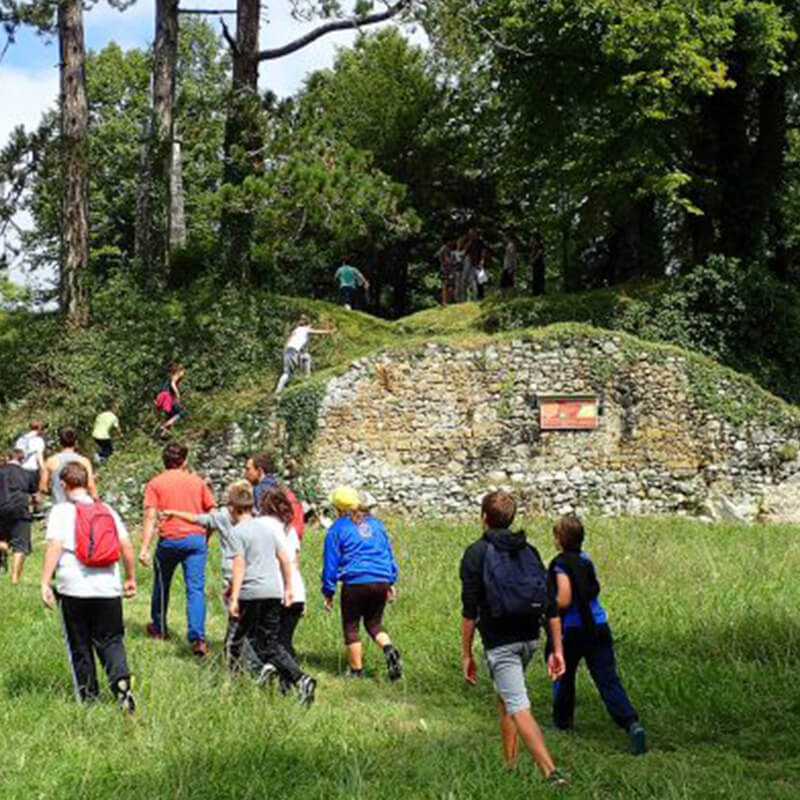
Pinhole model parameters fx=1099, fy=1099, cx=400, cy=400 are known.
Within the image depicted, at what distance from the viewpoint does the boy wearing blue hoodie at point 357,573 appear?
A: 8320 millimetres

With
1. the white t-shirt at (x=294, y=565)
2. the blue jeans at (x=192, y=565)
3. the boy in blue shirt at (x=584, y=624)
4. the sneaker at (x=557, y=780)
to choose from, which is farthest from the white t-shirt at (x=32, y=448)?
the sneaker at (x=557, y=780)

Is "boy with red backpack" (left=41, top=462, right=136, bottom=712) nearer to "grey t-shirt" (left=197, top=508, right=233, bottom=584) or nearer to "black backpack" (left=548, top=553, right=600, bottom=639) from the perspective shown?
"grey t-shirt" (left=197, top=508, right=233, bottom=584)

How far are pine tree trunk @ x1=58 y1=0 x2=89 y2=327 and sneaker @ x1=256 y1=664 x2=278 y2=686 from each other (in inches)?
582

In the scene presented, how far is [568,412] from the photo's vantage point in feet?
58.0

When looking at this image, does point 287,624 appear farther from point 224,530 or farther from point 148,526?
point 148,526

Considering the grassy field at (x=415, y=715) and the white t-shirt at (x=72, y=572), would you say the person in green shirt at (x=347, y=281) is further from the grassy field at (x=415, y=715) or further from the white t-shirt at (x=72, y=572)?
the white t-shirt at (x=72, y=572)

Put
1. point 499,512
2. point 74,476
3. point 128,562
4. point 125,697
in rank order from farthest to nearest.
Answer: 1. point 128,562
2. point 74,476
3. point 125,697
4. point 499,512

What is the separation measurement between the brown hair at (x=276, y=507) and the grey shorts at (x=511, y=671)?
87.5 inches

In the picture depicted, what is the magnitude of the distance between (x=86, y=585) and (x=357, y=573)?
7.57 feet

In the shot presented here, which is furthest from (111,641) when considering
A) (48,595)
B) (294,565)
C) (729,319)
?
(729,319)

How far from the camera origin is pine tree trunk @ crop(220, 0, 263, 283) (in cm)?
1920

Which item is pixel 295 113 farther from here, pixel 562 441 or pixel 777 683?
pixel 777 683

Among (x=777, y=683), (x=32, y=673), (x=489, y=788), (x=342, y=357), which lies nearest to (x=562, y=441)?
(x=342, y=357)

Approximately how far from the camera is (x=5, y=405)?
20.0 meters
